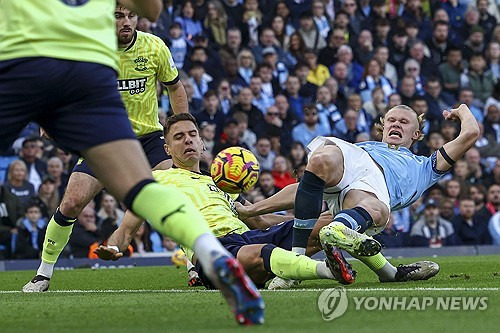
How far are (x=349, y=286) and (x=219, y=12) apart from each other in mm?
12733

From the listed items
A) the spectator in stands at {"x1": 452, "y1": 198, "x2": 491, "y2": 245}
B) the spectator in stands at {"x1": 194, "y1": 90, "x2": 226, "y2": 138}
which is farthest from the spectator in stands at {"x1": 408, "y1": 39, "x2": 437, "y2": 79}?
the spectator in stands at {"x1": 194, "y1": 90, "x2": 226, "y2": 138}

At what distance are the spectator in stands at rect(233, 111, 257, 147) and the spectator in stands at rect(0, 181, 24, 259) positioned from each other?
4.14 meters

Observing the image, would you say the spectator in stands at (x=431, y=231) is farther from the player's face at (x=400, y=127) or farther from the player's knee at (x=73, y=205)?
the player's knee at (x=73, y=205)

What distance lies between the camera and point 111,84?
18.4 feet

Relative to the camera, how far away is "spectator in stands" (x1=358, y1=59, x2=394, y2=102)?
20234mm

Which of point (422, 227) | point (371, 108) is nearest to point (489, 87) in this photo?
point (371, 108)

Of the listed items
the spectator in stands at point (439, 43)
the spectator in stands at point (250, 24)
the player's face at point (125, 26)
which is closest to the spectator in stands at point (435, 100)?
the spectator in stands at point (439, 43)

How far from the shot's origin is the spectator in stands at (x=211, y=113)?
18094mm

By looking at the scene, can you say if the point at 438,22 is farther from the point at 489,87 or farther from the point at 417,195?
the point at 417,195

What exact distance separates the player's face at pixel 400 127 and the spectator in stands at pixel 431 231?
8.13 metres

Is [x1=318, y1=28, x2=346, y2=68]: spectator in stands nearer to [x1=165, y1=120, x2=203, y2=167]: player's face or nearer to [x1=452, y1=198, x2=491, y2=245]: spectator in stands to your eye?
[x1=452, y1=198, x2=491, y2=245]: spectator in stands

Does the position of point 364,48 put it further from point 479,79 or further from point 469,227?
point 469,227

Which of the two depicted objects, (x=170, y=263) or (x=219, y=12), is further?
(x=219, y=12)

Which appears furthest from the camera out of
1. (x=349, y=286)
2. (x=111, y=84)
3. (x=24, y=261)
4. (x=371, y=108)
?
(x=371, y=108)
